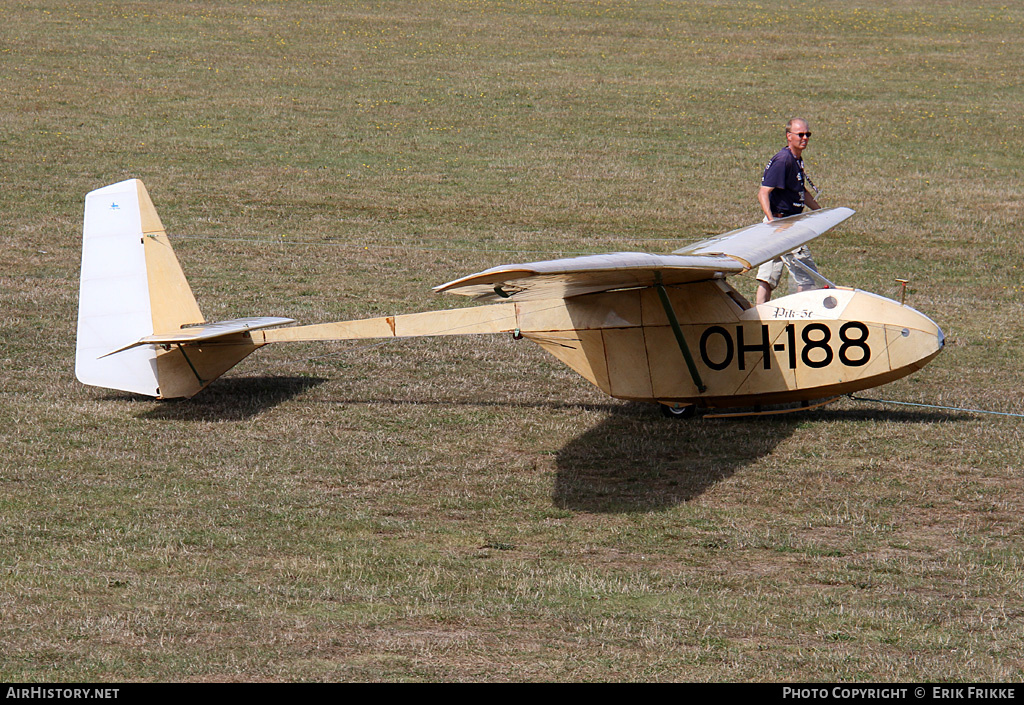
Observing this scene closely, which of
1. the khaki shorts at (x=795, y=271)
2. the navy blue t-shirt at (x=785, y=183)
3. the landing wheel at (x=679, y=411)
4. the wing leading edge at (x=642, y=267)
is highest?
the navy blue t-shirt at (x=785, y=183)

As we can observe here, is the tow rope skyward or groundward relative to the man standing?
groundward

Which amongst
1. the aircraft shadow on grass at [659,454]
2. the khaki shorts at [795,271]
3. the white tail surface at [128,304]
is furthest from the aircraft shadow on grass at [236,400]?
the khaki shorts at [795,271]

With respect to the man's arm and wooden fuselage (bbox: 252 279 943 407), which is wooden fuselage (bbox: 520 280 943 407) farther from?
the man's arm

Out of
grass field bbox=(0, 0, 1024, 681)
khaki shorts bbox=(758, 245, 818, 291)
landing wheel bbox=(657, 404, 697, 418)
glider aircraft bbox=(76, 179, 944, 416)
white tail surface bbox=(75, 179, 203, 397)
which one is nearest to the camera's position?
grass field bbox=(0, 0, 1024, 681)

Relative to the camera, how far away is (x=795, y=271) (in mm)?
11008

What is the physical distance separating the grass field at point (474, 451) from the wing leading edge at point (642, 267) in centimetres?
167

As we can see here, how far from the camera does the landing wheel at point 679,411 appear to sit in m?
10.7

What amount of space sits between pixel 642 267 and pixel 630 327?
2.15 m

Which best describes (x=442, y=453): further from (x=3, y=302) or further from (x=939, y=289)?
(x=939, y=289)

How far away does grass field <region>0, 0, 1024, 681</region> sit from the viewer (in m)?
6.79

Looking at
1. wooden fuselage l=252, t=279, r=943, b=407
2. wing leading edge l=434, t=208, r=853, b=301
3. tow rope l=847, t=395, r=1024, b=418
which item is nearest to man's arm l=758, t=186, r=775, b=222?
wing leading edge l=434, t=208, r=853, b=301

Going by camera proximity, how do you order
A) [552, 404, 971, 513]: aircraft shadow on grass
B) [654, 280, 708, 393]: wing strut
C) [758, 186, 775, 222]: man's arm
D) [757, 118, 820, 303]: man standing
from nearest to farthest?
[552, 404, 971, 513]: aircraft shadow on grass < [654, 280, 708, 393]: wing strut < [757, 118, 820, 303]: man standing < [758, 186, 775, 222]: man's arm

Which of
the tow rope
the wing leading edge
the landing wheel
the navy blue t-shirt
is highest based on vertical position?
the navy blue t-shirt

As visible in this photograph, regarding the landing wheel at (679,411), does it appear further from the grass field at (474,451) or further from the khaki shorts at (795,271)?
the khaki shorts at (795,271)
